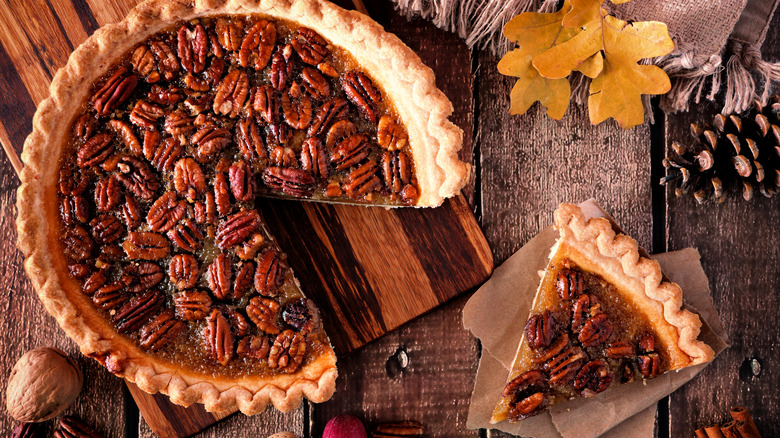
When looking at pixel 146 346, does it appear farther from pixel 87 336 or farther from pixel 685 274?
pixel 685 274

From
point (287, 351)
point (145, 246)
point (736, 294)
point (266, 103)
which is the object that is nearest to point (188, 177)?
point (145, 246)

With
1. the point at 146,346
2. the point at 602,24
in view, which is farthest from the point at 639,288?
the point at 146,346

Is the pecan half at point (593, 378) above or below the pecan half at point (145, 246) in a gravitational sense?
below

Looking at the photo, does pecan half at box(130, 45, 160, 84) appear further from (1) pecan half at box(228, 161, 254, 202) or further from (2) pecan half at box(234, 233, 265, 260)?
(2) pecan half at box(234, 233, 265, 260)

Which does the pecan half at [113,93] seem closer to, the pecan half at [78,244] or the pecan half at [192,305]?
the pecan half at [78,244]

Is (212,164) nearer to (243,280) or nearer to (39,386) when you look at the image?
(243,280)

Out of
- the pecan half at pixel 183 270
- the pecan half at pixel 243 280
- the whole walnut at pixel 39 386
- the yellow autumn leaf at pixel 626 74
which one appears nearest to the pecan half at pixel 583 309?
the yellow autumn leaf at pixel 626 74
